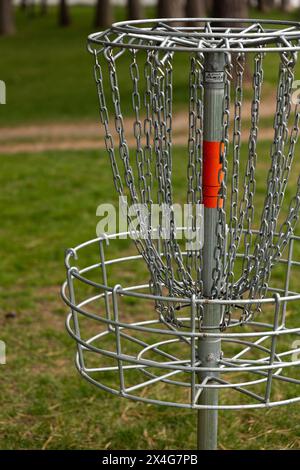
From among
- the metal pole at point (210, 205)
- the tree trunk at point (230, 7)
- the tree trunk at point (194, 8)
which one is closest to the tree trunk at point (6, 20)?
the tree trunk at point (194, 8)

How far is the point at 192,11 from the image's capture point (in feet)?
72.7

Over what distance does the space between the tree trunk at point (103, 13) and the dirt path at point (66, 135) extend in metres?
15.1

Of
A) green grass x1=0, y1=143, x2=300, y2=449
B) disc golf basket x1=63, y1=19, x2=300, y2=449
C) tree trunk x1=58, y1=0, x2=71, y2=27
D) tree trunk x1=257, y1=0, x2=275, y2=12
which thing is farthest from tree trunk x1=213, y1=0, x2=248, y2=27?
tree trunk x1=257, y1=0, x2=275, y2=12

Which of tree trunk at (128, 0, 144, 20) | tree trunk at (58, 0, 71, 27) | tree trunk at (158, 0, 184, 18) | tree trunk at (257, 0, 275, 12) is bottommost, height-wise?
tree trunk at (257, 0, 275, 12)

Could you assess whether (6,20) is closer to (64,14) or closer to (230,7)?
(64,14)

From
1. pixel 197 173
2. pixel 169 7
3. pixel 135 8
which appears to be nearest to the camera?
pixel 197 173

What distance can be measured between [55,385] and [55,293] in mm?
1387

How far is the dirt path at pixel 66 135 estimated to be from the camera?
35.0ft

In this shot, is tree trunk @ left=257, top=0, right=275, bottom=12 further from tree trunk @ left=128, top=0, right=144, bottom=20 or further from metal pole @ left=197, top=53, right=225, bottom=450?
metal pole @ left=197, top=53, right=225, bottom=450

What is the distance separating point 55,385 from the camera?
164 inches

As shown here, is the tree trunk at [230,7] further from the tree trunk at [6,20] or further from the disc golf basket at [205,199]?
the tree trunk at [6,20]

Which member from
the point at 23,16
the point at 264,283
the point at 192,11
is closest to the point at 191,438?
the point at 264,283

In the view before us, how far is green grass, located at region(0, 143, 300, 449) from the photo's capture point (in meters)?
3.64

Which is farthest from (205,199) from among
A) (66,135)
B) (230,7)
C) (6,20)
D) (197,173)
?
(6,20)
